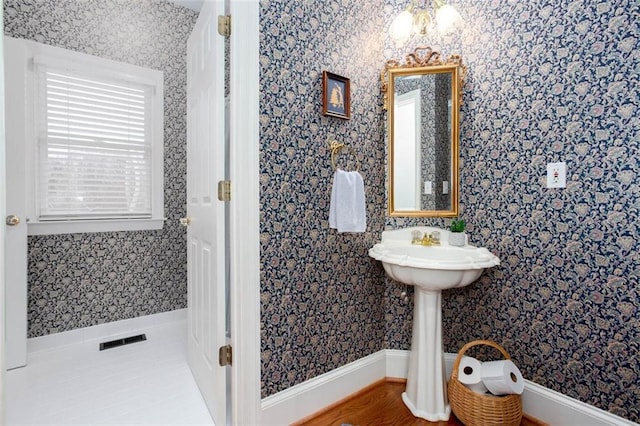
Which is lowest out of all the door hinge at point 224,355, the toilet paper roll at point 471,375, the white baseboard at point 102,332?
the white baseboard at point 102,332

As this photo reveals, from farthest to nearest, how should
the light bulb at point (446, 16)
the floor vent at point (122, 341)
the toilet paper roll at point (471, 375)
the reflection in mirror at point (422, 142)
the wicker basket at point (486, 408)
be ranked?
the floor vent at point (122, 341)
the reflection in mirror at point (422, 142)
the light bulb at point (446, 16)
the toilet paper roll at point (471, 375)
the wicker basket at point (486, 408)

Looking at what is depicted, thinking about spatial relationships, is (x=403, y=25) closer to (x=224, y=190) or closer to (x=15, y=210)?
(x=224, y=190)

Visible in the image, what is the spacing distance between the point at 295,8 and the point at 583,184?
1.61m

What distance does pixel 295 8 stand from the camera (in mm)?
1622

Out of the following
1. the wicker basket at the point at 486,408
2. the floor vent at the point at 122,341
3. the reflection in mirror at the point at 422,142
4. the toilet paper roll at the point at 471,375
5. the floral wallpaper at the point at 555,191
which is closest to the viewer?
the floral wallpaper at the point at 555,191

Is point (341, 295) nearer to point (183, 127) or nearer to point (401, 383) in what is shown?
point (401, 383)

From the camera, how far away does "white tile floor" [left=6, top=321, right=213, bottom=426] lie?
5.49ft

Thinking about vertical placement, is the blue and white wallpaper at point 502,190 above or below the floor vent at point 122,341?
above

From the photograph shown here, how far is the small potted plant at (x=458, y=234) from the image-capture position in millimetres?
1818

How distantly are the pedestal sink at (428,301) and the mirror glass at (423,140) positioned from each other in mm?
275

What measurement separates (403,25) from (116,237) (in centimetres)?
267

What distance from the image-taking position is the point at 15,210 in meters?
2.16

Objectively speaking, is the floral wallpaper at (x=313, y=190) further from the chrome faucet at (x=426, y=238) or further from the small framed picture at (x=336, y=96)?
the chrome faucet at (x=426, y=238)

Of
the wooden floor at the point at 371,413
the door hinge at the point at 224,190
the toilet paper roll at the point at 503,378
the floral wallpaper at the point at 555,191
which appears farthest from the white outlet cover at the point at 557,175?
the door hinge at the point at 224,190
